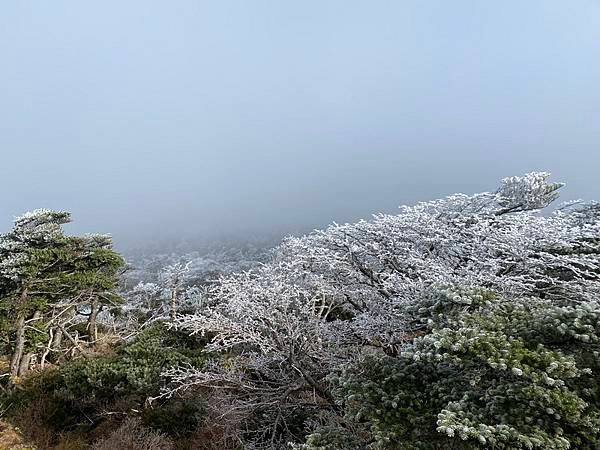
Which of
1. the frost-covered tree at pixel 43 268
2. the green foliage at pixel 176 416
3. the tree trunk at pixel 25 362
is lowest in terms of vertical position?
the green foliage at pixel 176 416

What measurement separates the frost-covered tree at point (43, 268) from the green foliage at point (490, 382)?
6012 millimetres

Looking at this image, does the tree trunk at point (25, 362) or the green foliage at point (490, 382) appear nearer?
the green foliage at point (490, 382)

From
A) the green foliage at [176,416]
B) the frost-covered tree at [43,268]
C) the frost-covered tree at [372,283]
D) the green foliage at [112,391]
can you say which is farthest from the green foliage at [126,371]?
the frost-covered tree at [372,283]

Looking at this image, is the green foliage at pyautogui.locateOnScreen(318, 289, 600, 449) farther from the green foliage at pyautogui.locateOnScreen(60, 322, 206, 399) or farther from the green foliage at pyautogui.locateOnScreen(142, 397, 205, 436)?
the green foliage at pyautogui.locateOnScreen(142, 397, 205, 436)

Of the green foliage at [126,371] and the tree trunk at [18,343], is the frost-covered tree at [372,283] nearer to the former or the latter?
the green foliage at [126,371]

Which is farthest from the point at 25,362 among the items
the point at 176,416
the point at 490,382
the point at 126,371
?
the point at 490,382

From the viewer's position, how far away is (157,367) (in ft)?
21.9

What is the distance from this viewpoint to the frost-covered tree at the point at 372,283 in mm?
4051

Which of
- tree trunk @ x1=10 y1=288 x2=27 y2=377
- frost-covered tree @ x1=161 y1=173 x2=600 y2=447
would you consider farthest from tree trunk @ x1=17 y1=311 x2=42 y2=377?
frost-covered tree @ x1=161 y1=173 x2=600 y2=447

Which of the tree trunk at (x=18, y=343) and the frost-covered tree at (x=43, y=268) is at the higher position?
the frost-covered tree at (x=43, y=268)

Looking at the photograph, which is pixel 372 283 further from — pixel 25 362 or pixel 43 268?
pixel 25 362

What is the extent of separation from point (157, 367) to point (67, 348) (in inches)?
189

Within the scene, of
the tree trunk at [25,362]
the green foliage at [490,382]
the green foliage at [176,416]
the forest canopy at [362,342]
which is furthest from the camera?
the tree trunk at [25,362]

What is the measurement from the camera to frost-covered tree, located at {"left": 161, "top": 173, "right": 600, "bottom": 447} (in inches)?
159
